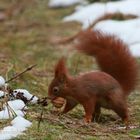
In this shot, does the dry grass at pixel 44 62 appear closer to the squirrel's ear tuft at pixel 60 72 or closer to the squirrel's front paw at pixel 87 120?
the squirrel's front paw at pixel 87 120

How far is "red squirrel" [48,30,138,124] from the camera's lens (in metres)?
4.90

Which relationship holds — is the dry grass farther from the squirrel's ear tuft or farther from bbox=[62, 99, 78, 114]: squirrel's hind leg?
the squirrel's ear tuft

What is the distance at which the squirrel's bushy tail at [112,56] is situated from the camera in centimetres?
543

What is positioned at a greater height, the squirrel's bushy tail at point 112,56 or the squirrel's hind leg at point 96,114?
the squirrel's bushy tail at point 112,56

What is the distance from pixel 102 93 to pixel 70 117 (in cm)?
32

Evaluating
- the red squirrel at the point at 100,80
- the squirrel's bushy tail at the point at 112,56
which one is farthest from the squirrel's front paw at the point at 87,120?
the squirrel's bushy tail at the point at 112,56

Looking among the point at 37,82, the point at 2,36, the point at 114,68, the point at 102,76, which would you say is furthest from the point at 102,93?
the point at 2,36

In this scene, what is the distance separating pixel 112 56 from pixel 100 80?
502 mm

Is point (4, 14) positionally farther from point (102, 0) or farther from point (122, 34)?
point (122, 34)

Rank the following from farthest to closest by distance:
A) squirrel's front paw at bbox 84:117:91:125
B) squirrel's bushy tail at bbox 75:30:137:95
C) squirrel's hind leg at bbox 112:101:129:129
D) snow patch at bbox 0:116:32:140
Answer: squirrel's bushy tail at bbox 75:30:137:95 < squirrel's hind leg at bbox 112:101:129:129 < squirrel's front paw at bbox 84:117:91:125 < snow patch at bbox 0:116:32:140

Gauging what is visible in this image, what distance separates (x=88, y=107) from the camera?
15.9ft

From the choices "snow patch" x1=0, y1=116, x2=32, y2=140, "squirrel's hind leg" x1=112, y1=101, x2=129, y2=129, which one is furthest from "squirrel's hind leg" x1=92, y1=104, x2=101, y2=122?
"snow patch" x1=0, y1=116, x2=32, y2=140

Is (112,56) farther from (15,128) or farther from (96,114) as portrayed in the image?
(15,128)

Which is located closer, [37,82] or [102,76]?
[102,76]
